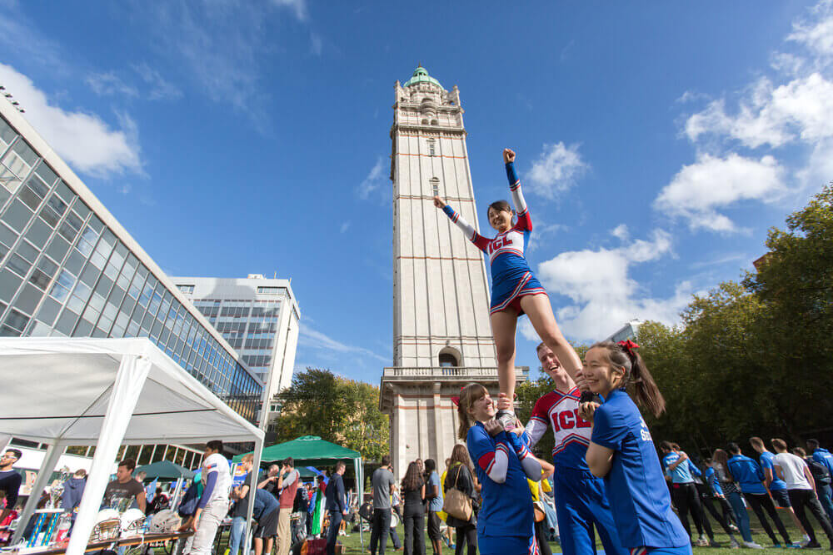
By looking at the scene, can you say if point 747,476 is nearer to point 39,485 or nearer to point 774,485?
point 774,485

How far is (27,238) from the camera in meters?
20.9

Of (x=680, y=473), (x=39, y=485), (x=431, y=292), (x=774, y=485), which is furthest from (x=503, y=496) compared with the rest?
(x=431, y=292)

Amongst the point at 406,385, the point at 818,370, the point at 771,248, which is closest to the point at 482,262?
the point at 406,385

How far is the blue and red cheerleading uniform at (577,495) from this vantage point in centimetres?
270

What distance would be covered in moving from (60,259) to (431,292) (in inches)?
925

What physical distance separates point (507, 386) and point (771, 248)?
67.7ft

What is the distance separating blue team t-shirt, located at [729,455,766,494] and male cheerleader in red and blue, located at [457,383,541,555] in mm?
8269

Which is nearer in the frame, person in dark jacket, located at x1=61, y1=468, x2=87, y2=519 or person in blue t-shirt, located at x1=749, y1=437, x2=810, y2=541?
person in blue t-shirt, located at x1=749, y1=437, x2=810, y2=541

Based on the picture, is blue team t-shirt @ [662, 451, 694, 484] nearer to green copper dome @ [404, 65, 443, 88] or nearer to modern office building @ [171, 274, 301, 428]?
green copper dome @ [404, 65, 443, 88]

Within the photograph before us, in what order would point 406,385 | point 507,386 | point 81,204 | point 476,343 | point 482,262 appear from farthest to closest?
point 482,262 < point 476,343 < point 406,385 < point 81,204 < point 507,386

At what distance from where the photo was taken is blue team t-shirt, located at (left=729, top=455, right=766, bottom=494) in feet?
25.9

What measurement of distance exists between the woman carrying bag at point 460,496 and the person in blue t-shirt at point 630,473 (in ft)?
10.5

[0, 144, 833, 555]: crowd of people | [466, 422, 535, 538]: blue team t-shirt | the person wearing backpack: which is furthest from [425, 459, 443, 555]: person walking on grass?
the person wearing backpack

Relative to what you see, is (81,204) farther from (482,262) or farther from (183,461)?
(183,461)
